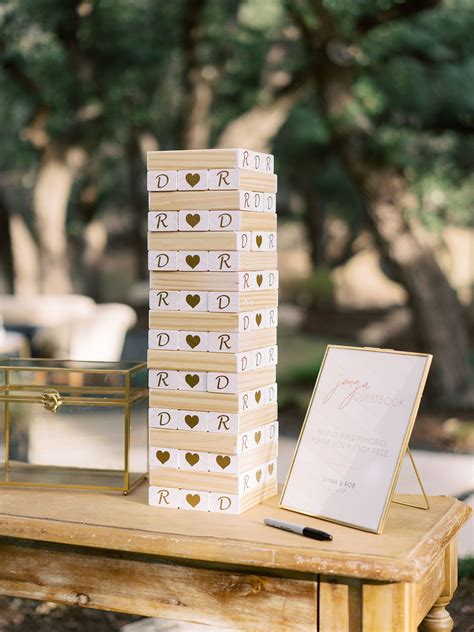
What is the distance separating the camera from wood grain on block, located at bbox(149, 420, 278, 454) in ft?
7.82

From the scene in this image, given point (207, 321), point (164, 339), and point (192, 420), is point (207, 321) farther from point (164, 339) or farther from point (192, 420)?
point (192, 420)

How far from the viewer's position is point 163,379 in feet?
8.07

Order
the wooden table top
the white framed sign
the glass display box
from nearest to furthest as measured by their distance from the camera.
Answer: the wooden table top < the white framed sign < the glass display box

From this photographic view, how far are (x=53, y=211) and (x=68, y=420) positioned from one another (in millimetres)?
13288

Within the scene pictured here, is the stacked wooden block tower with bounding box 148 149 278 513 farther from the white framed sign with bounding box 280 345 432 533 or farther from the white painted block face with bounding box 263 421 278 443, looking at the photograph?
the white framed sign with bounding box 280 345 432 533

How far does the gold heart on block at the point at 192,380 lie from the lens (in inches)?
95.6

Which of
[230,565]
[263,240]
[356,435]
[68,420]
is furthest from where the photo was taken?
[68,420]

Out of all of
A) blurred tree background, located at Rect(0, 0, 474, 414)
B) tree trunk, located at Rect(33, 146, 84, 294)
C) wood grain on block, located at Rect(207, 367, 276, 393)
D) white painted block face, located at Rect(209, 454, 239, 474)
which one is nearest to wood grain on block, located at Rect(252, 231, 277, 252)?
wood grain on block, located at Rect(207, 367, 276, 393)

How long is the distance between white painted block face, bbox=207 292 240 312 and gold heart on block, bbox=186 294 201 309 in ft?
0.10

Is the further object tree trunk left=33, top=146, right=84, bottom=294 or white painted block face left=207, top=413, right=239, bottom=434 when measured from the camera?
tree trunk left=33, top=146, right=84, bottom=294

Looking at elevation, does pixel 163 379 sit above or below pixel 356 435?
above

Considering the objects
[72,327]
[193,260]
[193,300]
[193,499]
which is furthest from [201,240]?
[72,327]

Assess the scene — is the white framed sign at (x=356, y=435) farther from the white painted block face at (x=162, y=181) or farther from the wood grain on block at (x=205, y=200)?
Answer: the white painted block face at (x=162, y=181)

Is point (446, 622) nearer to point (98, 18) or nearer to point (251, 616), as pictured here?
point (251, 616)
